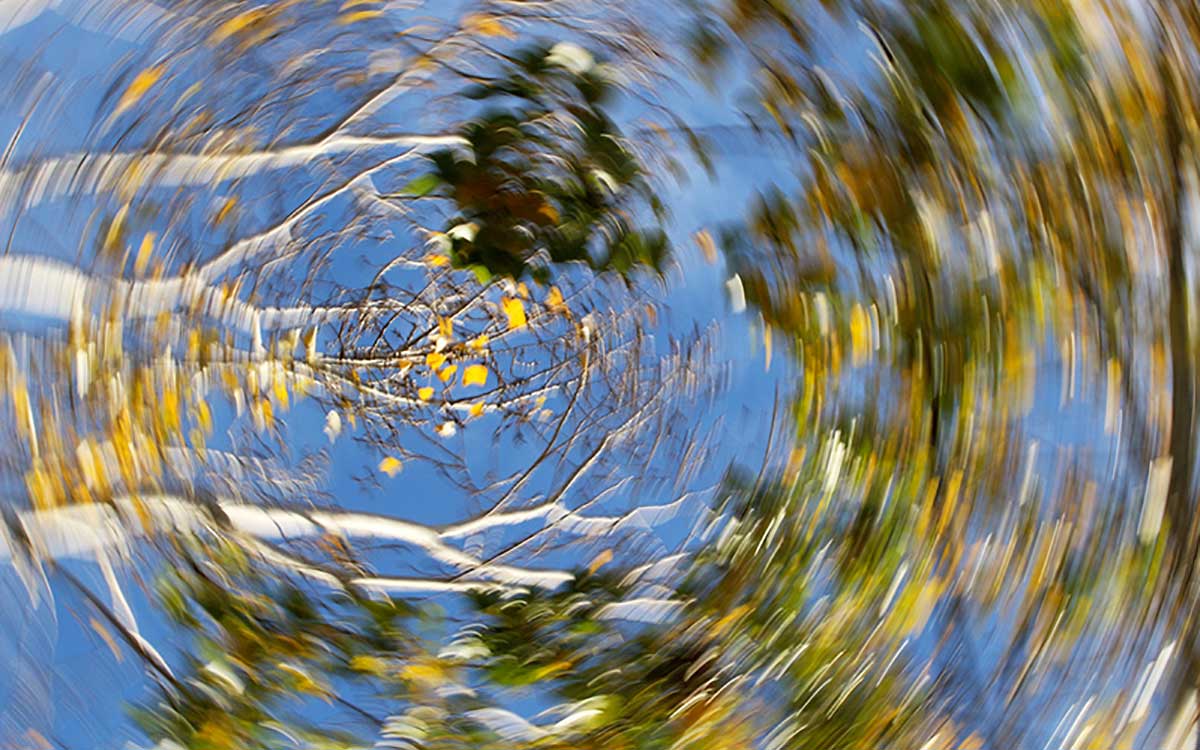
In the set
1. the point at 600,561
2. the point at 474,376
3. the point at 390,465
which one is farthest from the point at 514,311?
the point at 600,561

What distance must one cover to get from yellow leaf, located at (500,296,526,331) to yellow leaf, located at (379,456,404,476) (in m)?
0.37

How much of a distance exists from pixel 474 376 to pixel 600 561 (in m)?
0.50

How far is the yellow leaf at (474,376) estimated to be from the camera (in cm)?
176

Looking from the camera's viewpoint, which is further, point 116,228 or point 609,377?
point 609,377

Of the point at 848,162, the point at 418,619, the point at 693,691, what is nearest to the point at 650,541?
the point at 693,691

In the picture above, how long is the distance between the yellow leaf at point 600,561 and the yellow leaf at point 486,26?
933 mm

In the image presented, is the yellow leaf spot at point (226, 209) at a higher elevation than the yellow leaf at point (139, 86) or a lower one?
lower

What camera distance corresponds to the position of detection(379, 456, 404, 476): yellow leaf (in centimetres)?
163

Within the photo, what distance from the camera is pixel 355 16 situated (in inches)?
49.3

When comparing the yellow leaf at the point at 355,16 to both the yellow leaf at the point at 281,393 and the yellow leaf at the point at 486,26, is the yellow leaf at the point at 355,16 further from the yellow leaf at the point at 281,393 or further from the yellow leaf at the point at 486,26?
the yellow leaf at the point at 281,393

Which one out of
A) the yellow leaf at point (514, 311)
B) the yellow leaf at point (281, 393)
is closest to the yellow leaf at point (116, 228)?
the yellow leaf at point (281, 393)

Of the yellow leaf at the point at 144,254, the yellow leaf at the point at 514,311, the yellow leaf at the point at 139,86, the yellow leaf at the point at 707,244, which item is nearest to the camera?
the yellow leaf at the point at 139,86

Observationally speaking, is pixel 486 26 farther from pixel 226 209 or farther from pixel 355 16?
pixel 226 209

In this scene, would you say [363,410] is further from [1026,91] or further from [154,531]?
[1026,91]
